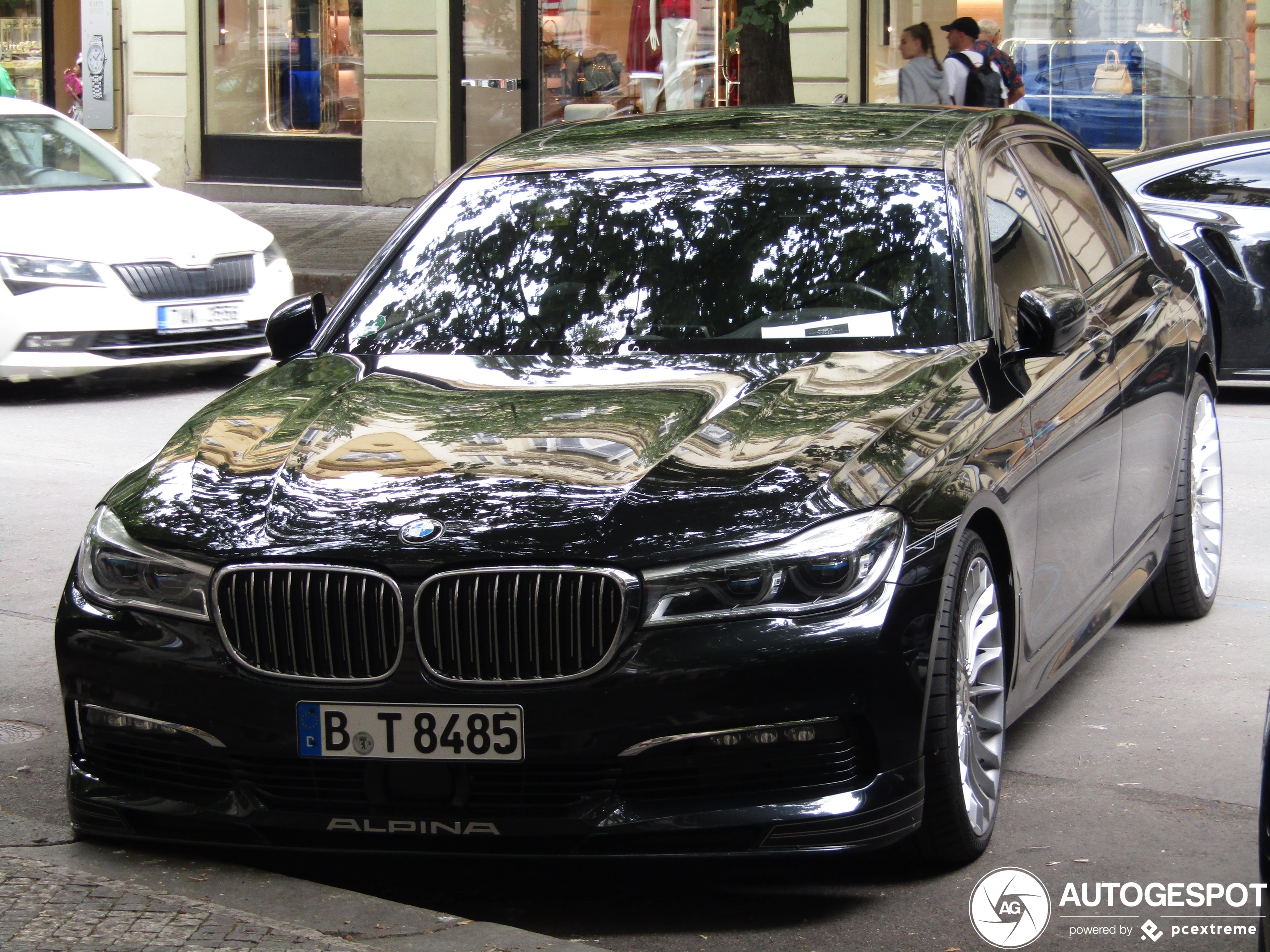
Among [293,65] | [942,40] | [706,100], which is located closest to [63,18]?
[293,65]

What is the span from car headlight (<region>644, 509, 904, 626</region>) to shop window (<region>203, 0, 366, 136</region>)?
699 inches

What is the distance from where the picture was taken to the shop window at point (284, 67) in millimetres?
20828

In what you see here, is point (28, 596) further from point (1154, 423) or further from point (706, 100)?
point (706, 100)

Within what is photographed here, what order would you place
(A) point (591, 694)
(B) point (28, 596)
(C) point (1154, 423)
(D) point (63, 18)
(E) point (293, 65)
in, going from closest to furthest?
(A) point (591, 694) < (C) point (1154, 423) < (B) point (28, 596) < (E) point (293, 65) < (D) point (63, 18)

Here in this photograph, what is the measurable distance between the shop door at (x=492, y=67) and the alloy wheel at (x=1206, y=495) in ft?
47.3

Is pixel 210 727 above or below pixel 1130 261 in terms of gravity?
below

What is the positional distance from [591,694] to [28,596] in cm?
370

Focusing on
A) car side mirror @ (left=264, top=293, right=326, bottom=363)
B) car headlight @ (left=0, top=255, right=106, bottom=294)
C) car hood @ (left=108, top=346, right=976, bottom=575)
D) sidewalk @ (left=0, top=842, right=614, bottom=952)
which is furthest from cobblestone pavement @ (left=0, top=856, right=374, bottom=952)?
car headlight @ (left=0, top=255, right=106, bottom=294)

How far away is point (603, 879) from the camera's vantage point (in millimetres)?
4020

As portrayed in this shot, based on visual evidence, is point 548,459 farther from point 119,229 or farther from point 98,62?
point 98,62

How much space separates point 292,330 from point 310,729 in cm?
183

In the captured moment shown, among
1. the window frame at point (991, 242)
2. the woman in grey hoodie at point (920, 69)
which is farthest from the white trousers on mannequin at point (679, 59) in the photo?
the window frame at point (991, 242)

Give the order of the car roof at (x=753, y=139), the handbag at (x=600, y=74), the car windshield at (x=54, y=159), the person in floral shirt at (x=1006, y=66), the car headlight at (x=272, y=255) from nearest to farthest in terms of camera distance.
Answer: the car roof at (x=753, y=139), the car headlight at (x=272, y=255), the car windshield at (x=54, y=159), the person in floral shirt at (x=1006, y=66), the handbag at (x=600, y=74)

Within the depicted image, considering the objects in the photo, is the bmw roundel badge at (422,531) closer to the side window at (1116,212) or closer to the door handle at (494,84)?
the side window at (1116,212)
